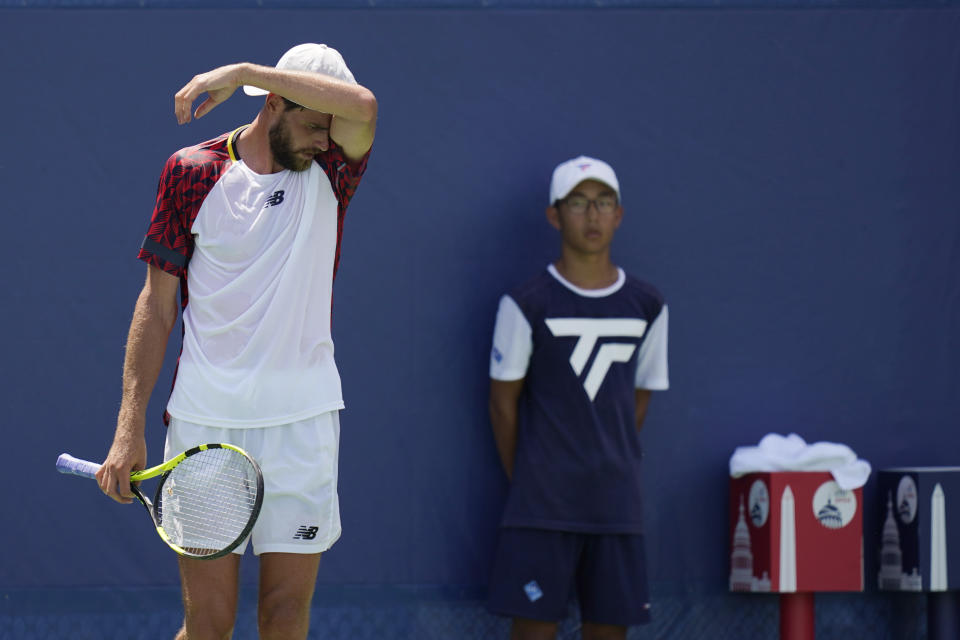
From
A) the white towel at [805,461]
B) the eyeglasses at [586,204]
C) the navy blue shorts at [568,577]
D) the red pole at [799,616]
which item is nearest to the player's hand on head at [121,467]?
the navy blue shorts at [568,577]

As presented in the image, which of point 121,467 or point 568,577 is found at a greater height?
point 121,467

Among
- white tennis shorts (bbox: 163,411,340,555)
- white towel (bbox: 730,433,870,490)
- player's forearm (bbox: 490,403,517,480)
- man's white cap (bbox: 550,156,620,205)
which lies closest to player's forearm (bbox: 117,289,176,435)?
white tennis shorts (bbox: 163,411,340,555)

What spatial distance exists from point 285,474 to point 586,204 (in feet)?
6.32

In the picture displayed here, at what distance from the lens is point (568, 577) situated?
475cm

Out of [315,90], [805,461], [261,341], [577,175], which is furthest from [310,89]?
[805,461]

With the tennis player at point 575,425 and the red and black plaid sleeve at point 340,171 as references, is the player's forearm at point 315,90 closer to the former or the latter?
the red and black plaid sleeve at point 340,171

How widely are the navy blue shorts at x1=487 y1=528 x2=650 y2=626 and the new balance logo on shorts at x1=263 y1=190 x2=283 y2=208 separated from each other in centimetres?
184

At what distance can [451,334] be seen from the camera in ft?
16.8

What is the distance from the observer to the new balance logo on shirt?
15.8ft

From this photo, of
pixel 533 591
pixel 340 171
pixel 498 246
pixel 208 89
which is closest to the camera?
pixel 208 89

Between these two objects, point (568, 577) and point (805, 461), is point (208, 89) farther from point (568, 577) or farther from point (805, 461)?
point (805, 461)

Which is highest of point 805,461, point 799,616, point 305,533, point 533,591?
point 805,461

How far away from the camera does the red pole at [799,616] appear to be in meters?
4.96

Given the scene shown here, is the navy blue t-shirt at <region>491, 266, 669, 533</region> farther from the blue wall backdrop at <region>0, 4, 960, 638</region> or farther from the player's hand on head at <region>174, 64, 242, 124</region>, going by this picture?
the player's hand on head at <region>174, 64, 242, 124</region>
